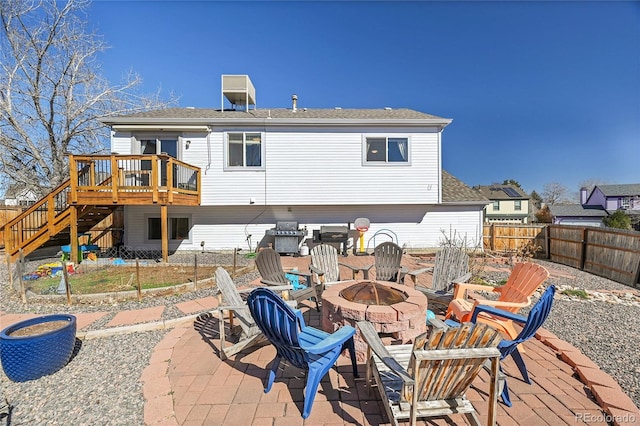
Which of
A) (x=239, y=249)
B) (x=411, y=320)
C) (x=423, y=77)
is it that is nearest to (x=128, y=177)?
(x=239, y=249)

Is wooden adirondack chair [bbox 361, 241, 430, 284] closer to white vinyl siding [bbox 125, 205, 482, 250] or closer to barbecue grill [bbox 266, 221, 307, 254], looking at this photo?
barbecue grill [bbox 266, 221, 307, 254]

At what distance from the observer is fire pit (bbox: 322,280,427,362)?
2.83 meters

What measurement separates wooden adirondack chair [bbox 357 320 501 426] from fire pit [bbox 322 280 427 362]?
0.72 metres

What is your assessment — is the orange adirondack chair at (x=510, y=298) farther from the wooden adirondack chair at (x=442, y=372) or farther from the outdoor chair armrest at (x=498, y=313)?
the wooden adirondack chair at (x=442, y=372)

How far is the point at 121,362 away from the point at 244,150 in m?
8.46

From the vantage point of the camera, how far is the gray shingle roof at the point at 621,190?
33625 millimetres

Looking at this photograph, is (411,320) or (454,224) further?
(454,224)

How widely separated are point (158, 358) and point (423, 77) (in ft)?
62.6

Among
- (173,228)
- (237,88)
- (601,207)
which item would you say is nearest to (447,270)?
(173,228)

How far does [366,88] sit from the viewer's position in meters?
15.9

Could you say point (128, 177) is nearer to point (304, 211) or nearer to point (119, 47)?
point (304, 211)

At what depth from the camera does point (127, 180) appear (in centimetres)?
953

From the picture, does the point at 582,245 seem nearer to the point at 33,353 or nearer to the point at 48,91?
the point at 33,353

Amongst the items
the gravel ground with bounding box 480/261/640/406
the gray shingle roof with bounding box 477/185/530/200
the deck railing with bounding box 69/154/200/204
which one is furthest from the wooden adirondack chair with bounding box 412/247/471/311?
the gray shingle roof with bounding box 477/185/530/200
